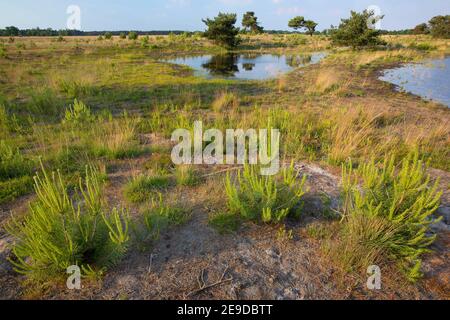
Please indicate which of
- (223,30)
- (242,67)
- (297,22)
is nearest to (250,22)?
(297,22)

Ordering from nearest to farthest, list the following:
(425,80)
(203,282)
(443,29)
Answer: (203,282)
(425,80)
(443,29)

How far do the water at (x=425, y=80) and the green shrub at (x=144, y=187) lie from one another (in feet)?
32.2

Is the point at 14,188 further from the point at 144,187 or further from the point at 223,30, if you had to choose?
the point at 223,30

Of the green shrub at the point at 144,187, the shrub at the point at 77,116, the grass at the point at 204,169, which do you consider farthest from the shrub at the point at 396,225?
the shrub at the point at 77,116

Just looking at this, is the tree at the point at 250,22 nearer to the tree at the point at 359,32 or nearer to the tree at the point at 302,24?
the tree at the point at 302,24

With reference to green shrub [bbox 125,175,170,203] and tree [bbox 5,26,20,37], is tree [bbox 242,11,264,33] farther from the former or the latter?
green shrub [bbox 125,175,170,203]

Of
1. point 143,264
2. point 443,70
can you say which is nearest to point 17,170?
point 143,264

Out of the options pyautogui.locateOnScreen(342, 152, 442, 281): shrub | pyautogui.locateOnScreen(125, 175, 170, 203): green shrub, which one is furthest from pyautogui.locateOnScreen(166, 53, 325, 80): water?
pyautogui.locateOnScreen(342, 152, 442, 281): shrub

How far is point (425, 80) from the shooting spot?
42.8ft

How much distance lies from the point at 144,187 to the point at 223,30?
32866 mm

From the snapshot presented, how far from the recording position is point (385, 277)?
2430mm

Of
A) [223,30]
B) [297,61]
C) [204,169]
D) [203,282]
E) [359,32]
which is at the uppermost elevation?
[223,30]

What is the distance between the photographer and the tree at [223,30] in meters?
32.6

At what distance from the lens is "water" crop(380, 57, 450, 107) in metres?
10.5
